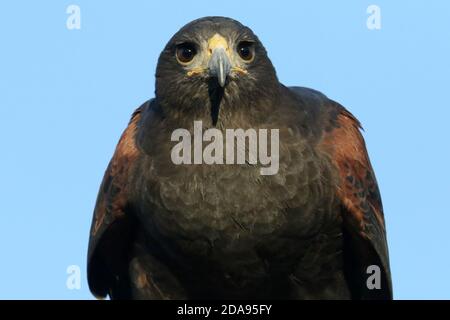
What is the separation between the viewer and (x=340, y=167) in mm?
15961

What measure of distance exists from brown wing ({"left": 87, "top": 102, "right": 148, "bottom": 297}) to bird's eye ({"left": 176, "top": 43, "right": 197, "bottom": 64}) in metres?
1.37

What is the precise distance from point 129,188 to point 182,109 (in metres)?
1.24

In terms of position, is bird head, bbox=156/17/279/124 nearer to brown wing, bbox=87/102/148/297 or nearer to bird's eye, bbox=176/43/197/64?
bird's eye, bbox=176/43/197/64

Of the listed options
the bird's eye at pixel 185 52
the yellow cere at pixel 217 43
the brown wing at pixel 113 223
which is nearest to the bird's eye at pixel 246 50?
the yellow cere at pixel 217 43

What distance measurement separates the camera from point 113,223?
16531mm

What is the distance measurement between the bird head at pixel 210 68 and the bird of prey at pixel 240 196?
0.01m

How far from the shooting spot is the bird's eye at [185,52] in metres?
15.4

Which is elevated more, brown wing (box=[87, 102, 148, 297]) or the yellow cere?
the yellow cere

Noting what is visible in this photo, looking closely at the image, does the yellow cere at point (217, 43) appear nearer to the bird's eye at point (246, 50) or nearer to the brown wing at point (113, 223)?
the bird's eye at point (246, 50)

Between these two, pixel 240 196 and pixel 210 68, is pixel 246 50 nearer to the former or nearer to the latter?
pixel 210 68

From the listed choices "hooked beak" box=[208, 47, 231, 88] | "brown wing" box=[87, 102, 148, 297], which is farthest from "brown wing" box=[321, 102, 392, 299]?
"brown wing" box=[87, 102, 148, 297]

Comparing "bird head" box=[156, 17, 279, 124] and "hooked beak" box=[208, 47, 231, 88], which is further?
"bird head" box=[156, 17, 279, 124]

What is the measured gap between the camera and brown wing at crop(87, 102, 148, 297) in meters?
16.4
